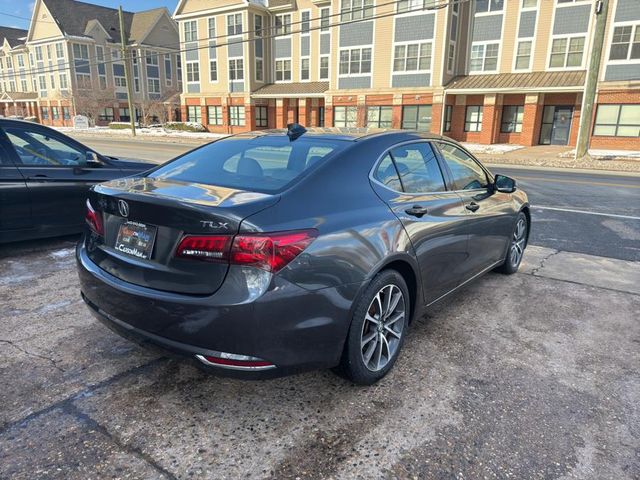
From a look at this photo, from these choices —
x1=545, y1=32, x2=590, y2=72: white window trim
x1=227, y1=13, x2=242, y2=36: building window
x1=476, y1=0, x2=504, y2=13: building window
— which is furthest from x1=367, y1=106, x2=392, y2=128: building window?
x1=227, y1=13, x2=242, y2=36: building window

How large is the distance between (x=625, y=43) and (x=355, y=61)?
52.9 feet

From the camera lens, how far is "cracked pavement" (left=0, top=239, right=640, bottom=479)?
239cm

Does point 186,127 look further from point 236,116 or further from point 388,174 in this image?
point 388,174

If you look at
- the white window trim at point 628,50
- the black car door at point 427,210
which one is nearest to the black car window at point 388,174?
the black car door at point 427,210

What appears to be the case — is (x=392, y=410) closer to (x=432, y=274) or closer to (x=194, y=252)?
(x=432, y=274)

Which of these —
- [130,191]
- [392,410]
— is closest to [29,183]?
[130,191]

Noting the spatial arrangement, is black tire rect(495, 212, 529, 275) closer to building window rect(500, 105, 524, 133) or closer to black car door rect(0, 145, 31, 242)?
black car door rect(0, 145, 31, 242)

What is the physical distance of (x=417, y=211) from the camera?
10.9 feet

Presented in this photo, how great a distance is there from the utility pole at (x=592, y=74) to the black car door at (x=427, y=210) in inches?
756

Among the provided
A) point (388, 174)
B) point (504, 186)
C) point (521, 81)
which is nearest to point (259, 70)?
point (521, 81)

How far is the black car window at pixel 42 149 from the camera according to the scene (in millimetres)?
5672

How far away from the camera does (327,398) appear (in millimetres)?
2967

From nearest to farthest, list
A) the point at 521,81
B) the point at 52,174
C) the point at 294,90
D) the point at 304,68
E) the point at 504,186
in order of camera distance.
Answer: the point at 504,186
the point at 52,174
the point at 521,81
the point at 294,90
the point at 304,68

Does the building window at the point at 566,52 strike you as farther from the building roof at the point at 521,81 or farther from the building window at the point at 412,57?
the building window at the point at 412,57
